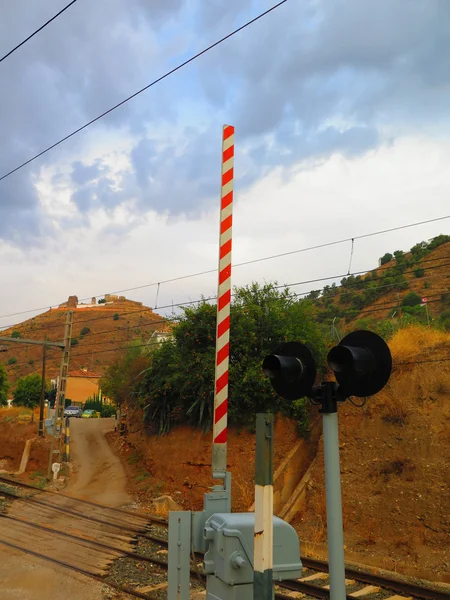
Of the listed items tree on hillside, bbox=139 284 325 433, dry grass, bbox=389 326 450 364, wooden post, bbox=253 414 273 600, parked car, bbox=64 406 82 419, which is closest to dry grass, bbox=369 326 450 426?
dry grass, bbox=389 326 450 364

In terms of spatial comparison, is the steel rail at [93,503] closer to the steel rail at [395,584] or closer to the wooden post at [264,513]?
the steel rail at [395,584]

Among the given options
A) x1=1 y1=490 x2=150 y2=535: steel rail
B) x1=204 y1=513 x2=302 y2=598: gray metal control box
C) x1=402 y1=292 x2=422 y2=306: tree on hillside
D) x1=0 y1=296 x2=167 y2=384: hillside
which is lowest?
x1=1 y1=490 x2=150 y2=535: steel rail

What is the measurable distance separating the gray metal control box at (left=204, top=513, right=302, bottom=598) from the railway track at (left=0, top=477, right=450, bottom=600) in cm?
327

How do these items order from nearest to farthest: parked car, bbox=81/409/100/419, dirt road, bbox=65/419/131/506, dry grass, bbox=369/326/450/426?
dry grass, bbox=369/326/450/426
dirt road, bbox=65/419/131/506
parked car, bbox=81/409/100/419

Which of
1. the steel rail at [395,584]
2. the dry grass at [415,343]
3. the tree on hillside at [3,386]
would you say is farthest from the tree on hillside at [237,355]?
the tree on hillside at [3,386]

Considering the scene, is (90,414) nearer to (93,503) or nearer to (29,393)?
(29,393)

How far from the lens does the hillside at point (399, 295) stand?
48.7 meters

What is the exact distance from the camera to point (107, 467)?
2853 cm

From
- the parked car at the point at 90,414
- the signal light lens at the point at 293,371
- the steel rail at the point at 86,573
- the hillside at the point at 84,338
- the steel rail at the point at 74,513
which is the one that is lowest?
the steel rail at the point at 74,513

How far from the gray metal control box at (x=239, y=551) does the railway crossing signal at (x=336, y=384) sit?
0.54 meters

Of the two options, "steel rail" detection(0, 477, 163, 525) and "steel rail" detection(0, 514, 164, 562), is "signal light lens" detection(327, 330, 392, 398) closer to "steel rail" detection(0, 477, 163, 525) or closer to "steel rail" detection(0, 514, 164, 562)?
"steel rail" detection(0, 514, 164, 562)

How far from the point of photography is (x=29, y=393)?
231 ft

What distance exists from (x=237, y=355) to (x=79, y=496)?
916 cm

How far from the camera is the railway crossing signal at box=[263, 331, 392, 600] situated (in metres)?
3.12
